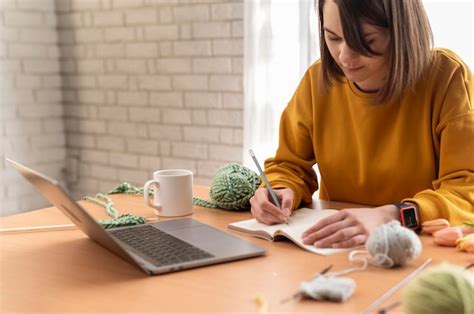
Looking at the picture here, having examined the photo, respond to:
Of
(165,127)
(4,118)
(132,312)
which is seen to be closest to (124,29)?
(165,127)

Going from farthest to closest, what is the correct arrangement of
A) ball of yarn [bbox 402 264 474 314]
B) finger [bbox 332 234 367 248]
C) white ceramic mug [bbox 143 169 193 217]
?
white ceramic mug [bbox 143 169 193 217] < finger [bbox 332 234 367 248] < ball of yarn [bbox 402 264 474 314]

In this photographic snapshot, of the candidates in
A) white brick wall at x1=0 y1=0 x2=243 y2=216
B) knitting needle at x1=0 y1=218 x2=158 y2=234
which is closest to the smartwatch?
knitting needle at x1=0 y1=218 x2=158 y2=234

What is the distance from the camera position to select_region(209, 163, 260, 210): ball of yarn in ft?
4.08

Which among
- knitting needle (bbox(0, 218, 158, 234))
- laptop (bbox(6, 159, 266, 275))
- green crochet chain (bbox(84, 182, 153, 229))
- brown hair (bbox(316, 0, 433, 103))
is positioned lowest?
knitting needle (bbox(0, 218, 158, 234))

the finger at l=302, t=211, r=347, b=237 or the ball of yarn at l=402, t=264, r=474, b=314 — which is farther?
the finger at l=302, t=211, r=347, b=237

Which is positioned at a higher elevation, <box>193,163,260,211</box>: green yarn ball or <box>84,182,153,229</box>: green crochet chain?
<box>193,163,260,211</box>: green yarn ball

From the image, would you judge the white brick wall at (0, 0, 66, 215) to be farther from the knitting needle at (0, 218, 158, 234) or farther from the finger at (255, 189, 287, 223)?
the finger at (255, 189, 287, 223)

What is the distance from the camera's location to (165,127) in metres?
2.88

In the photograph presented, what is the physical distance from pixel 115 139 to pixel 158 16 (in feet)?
2.37

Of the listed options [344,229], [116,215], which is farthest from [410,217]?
[116,215]

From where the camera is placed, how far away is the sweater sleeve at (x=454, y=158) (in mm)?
1075

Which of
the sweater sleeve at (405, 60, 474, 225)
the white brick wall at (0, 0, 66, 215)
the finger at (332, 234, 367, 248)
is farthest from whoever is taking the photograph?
the white brick wall at (0, 0, 66, 215)

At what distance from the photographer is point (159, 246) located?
0.96 meters

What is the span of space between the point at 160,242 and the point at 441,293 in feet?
1.70
